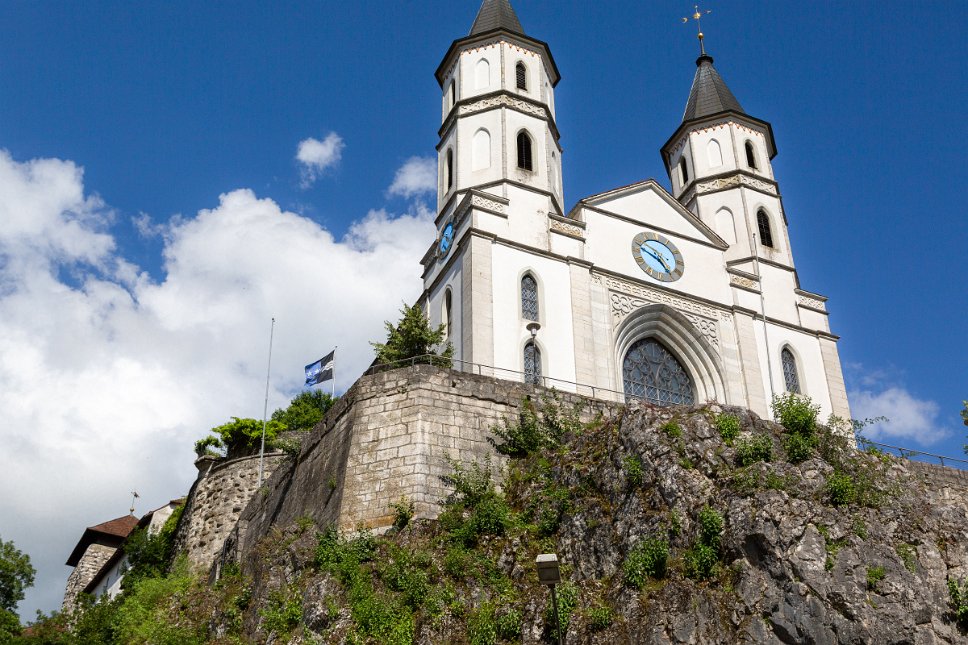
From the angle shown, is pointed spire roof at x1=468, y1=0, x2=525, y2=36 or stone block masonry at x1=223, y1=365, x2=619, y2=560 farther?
pointed spire roof at x1=468, y1=0, x2=525, y2=36

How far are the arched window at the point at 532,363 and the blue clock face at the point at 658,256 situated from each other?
21.0 feet

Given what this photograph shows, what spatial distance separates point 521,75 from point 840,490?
23696 millimetres

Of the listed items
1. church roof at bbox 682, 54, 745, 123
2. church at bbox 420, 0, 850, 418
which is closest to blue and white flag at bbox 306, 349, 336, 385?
church at bbox 420, 0, 850, 418

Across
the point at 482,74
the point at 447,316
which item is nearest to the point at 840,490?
the point at 447,316

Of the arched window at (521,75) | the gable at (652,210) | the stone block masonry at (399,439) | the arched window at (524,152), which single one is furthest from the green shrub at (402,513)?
the arched window at (521,75)

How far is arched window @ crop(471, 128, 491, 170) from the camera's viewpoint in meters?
36.5

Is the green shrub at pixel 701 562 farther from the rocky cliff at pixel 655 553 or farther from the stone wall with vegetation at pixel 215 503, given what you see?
the stone wall with vegetation at pixel 215 503

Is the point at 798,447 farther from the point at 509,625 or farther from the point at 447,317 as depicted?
the point at 447,317

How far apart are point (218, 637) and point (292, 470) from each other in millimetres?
7368

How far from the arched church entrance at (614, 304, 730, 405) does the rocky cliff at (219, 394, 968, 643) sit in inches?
421

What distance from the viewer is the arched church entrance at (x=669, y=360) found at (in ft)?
115

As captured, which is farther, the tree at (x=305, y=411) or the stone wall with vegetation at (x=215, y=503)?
the tree at (x=305, y=411)

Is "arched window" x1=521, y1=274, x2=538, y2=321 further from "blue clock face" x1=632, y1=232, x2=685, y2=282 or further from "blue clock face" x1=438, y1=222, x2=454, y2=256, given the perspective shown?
"blue clock face" x1=632, y1=232, x2=685, y2=282

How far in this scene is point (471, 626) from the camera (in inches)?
789
